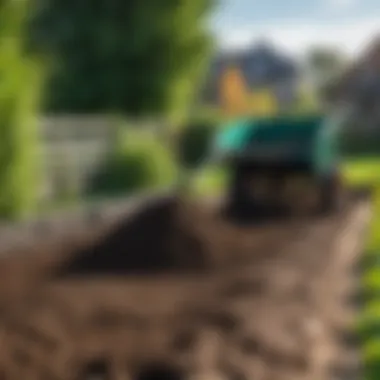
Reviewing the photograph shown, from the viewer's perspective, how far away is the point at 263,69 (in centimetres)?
2314

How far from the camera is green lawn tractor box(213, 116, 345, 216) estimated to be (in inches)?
330

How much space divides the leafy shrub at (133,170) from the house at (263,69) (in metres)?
6.49

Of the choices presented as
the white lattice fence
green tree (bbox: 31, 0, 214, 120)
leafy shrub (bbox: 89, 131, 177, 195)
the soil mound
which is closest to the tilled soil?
the soil mound

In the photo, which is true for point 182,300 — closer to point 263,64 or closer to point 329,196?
point 329,196

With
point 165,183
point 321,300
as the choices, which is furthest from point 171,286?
point 165,183

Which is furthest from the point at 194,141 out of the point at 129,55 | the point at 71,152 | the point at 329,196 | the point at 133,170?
the point at 329,196

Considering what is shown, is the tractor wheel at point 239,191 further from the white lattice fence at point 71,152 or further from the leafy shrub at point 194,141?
the leafy shrub at point 194,141

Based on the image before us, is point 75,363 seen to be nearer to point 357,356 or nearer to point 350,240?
point 357,356

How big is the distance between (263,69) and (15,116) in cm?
1471

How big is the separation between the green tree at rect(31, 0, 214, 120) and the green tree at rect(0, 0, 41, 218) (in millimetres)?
6252

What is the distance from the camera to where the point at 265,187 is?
8.49m

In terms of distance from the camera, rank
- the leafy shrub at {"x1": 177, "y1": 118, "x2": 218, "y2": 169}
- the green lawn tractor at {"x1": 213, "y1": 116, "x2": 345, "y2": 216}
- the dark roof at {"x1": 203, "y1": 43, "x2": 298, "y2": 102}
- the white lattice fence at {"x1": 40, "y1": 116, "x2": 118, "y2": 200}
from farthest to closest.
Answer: the dark roof at {"x1": 203, "y1": 43, "x2": 298, "y2": 102} → the leafy shrub at {"x1": 177, "y1": 118, "x2": 218, "y2": 169} → the white lattice fence at {"x1": 40, "y1": 116, "x2": 118, "y2": 200} → the green lawn tractor at {"x1": 213, "y1": 116, "x2": 345, "y2": 216}

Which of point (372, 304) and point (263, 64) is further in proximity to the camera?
point (263, 64)

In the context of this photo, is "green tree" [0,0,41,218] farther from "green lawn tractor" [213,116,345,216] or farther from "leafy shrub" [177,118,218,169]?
"leafy shrub" [177,118,218,169]
